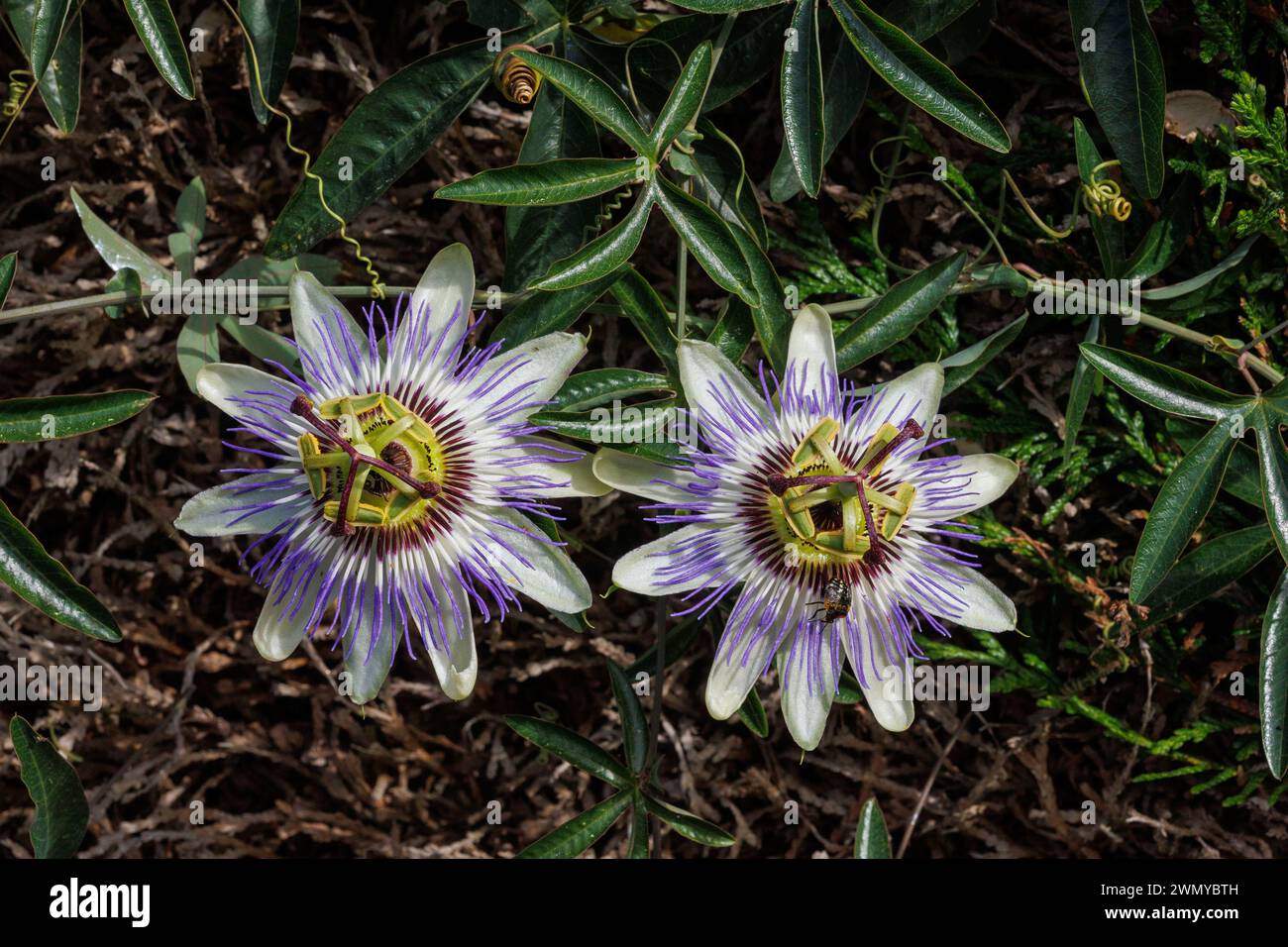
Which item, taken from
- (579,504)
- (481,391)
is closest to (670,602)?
(579,504)

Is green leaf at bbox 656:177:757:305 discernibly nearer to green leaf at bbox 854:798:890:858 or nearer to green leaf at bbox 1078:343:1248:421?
green leaf at bbox 1078:343:1248:421

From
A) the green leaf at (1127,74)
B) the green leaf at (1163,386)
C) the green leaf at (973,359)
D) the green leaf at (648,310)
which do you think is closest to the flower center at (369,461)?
the green leaf at (648,310)

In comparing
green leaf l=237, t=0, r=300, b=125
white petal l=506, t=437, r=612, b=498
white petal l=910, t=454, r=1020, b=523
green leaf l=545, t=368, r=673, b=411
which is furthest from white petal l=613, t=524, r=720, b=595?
green leaf l=237, t=0, r=300, b=125

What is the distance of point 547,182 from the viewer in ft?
5.44

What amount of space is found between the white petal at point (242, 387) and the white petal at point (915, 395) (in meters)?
0.91

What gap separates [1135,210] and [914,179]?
16.6 inches

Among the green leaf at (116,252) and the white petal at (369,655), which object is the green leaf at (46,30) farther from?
the white petal at (369,655)

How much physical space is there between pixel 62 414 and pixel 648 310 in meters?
0.94

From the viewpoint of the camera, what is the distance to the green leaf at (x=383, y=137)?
1798mm

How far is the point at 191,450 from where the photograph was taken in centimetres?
245

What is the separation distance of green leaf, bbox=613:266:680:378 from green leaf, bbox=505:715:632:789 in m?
0.68

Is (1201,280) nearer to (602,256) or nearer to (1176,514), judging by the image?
(1176,514)

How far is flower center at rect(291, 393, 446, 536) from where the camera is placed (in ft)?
5.34

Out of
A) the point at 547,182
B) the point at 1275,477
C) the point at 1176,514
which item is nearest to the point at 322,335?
the point at 547,182
